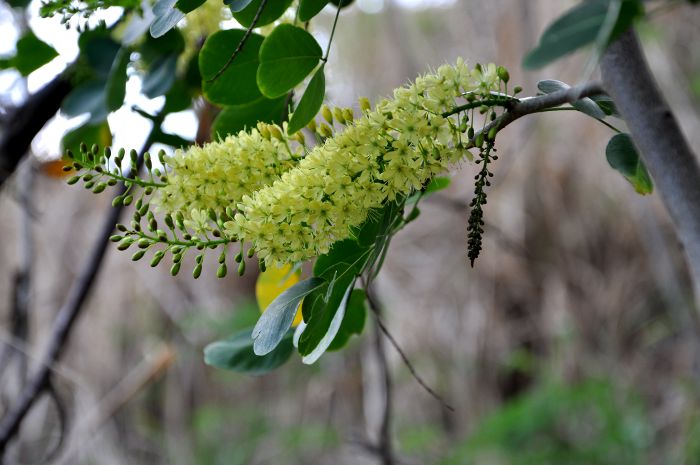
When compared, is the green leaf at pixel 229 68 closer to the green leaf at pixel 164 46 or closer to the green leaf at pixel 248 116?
the green leaf at pixel 248 116

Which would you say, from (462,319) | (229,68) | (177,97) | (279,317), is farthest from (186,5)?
(462,319)

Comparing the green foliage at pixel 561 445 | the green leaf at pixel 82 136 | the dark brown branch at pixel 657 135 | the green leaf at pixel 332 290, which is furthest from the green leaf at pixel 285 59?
the green foliage at pixel 561 445

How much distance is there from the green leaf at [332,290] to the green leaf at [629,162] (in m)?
0.20

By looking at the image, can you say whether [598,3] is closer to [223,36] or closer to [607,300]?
[223,36]

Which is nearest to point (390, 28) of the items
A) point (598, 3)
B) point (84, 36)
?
point (84, 36)

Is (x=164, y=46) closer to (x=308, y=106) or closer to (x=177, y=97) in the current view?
(x=177, y=97)

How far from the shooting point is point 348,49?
348 cm

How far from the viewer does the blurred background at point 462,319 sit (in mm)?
2363

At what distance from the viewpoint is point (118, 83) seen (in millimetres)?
722

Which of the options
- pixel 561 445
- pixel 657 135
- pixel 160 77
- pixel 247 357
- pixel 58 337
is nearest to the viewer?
pixel 657 135

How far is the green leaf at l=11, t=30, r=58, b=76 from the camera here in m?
0.78

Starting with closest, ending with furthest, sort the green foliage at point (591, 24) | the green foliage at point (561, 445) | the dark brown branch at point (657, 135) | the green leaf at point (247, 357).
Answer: the green foliage at point (591, 24) < the dark brown branch at point (657, 135) < the green leaf at point (247, 357) < the green foliage at point (561, 445)

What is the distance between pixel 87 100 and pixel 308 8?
36 centimetres

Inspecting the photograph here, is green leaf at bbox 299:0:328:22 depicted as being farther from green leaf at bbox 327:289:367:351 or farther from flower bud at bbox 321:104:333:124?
green leaf at bbox 327:289:367:351
